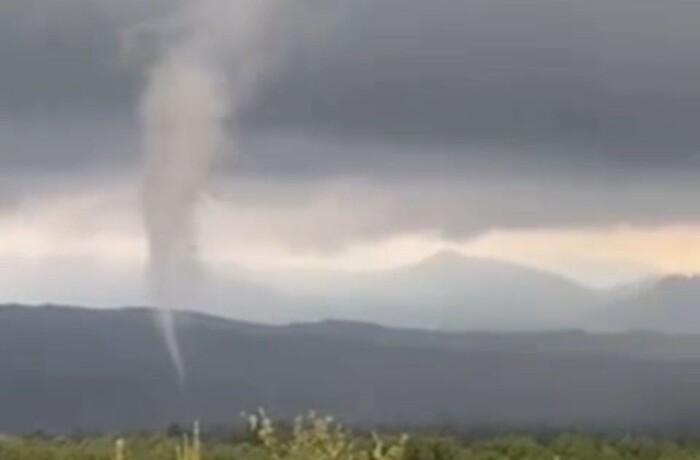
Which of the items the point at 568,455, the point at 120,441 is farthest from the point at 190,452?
the point at 568,455

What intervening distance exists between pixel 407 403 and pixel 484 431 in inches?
2748

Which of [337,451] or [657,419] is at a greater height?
[657,419]

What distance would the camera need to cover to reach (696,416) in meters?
160

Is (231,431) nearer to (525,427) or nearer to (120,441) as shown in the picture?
(525,427)

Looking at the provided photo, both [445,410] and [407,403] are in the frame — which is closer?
[445,410]

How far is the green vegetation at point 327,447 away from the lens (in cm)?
1224

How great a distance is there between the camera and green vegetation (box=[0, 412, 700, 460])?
12.2m

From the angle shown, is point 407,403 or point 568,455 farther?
point 407,403

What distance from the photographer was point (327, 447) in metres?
12.3

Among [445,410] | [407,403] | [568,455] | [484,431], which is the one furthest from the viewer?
[407,403]

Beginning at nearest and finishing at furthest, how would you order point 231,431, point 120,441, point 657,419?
point 120,441 → point 231,431 → point 657,419

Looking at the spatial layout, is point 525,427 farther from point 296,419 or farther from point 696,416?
point 296,419

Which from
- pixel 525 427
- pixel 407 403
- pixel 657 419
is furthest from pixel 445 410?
pixel 525 427

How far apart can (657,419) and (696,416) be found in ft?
27.7
